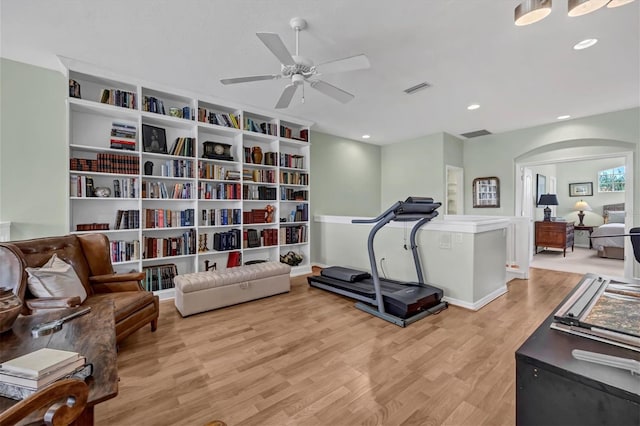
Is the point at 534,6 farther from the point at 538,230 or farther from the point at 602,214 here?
the point at 602,214

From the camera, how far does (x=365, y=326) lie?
9.25ft

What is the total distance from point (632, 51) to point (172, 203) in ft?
18.5

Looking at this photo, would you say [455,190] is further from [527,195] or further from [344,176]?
[344,176]

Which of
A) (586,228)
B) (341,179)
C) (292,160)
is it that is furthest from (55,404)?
(586,228)

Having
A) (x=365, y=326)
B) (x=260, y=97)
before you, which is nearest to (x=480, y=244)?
(x=365, y=326)

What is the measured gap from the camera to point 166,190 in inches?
149

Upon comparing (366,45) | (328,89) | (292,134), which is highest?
(366,45)

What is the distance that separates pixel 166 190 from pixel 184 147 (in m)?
0.64

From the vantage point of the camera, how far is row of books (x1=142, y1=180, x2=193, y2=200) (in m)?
3.62

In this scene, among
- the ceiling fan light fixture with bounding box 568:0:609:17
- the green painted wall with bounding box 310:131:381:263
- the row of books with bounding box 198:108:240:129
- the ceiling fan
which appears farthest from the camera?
the green painted wall with bounding box 310:131:381:263

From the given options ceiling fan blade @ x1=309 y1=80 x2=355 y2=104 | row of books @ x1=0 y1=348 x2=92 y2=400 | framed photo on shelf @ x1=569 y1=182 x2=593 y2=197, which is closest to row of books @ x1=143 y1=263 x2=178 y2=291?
row of books @ x1=0 y1=348 x2=92 y2=400

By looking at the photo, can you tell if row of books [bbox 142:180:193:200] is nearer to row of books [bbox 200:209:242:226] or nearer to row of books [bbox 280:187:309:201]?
row of books [bbox 200:209:242:226]

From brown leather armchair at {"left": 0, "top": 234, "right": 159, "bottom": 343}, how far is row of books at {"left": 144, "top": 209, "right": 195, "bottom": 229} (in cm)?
83

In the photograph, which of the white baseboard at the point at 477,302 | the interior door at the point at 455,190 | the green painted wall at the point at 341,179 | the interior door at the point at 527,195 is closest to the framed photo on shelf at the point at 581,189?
the interior door at the point at 527,195
